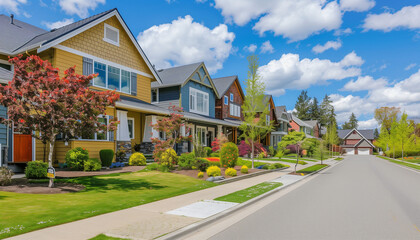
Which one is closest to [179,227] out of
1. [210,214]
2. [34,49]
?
[210,214]

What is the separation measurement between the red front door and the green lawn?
4216mm

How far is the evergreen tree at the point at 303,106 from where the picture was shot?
10976 cm

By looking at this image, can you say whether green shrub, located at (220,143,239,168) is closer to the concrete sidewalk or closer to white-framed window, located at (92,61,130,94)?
white-framed window, located at (92,61,130,94)

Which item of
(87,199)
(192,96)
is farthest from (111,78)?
(87,199)

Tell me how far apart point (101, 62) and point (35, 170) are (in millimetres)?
9508

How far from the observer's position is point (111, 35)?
19875mm

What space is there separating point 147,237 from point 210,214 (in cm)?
234

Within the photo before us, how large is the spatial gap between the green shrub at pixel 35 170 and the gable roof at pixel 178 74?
16.0m

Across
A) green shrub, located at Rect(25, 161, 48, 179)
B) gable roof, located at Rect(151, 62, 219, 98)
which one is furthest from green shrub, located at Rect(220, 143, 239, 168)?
gable roof, located at Rect(151, 62, 219, 98)

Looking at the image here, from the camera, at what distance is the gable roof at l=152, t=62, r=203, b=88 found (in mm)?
26733

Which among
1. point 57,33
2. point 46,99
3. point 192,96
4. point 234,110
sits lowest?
point 46,99

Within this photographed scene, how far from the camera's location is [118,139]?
1842cm

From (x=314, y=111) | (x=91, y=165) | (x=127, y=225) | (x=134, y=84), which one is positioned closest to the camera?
(x=127, y=225)

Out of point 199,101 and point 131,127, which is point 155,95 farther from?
point 131,127
